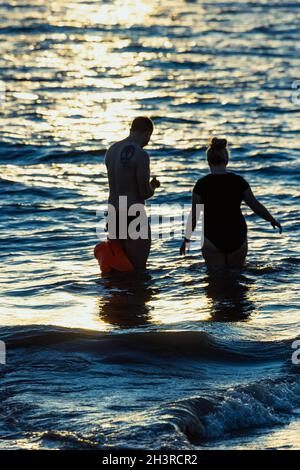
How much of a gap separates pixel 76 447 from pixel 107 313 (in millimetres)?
3407

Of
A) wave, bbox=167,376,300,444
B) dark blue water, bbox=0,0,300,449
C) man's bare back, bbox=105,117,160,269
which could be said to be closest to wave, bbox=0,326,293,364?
dark blue water, bbox=0,0,300,449

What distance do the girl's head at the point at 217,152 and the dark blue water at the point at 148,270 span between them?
53.4 inches

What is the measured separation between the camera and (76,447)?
6812mm

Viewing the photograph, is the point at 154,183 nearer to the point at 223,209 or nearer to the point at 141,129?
the point at 141,129

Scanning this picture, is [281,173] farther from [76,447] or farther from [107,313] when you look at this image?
[76,447]

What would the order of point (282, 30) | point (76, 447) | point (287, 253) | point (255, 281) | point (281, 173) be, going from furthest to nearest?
point (282, 30) < point (281, 173) < point (287, 253) < point (255, 281) < point (76, 447)

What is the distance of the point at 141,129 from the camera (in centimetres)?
1080

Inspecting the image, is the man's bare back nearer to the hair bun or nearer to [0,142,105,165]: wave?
the hair bun

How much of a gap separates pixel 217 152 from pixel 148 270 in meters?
1.87

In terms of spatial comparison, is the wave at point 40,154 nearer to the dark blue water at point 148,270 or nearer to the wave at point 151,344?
the dark blue water at point 148,270

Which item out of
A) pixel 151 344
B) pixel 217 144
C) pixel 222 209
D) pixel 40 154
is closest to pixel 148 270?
pixel 222 209

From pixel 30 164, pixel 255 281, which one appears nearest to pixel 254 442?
pixel 255 281

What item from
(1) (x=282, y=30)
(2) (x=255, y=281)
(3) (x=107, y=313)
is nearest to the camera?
(3) (x=107, y=313)

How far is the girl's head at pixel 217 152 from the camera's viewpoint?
34.6 feet
